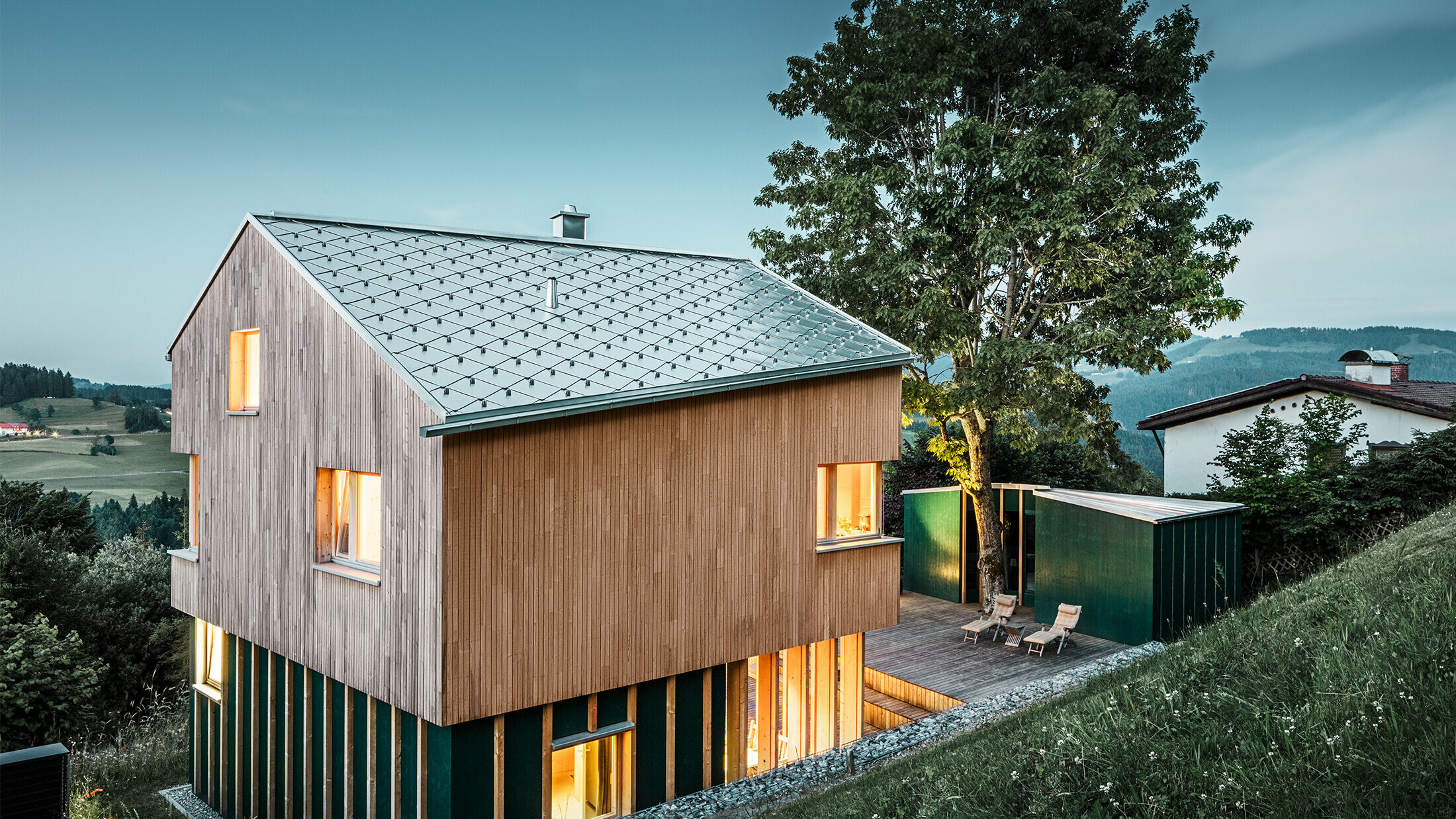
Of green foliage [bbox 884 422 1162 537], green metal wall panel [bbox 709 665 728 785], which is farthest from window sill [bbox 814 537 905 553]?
green foliage [bbox 884 422 1162 537]

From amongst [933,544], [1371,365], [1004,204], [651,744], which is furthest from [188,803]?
[1371,365]

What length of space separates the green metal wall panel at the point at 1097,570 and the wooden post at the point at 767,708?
7.47 m

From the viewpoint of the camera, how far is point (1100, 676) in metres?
10.1

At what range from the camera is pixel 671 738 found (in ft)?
29.1

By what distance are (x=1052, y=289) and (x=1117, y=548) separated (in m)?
5.10

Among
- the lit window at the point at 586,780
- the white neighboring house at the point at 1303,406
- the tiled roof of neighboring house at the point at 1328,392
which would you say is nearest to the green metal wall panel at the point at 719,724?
the lit window at the point at 586,780

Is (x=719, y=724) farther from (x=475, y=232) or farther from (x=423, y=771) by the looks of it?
(x=475, y=232)

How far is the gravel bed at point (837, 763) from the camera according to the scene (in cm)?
849

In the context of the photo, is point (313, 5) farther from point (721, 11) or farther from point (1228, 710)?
point (1228, 710)

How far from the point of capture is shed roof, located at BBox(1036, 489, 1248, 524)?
1396 centimetres

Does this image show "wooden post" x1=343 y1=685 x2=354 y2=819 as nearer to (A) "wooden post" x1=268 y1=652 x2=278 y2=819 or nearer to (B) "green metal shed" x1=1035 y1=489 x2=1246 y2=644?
(A) "wooden post" x1=268 y1=652 x2=278 y2=819

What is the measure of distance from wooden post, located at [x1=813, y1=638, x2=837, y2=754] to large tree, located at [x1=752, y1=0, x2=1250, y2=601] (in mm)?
6501

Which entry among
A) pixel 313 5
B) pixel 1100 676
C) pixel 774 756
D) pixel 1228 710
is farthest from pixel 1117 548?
pixel 313 5

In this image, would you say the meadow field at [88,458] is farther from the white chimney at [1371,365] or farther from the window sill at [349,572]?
the white chimney at [1371,365]
